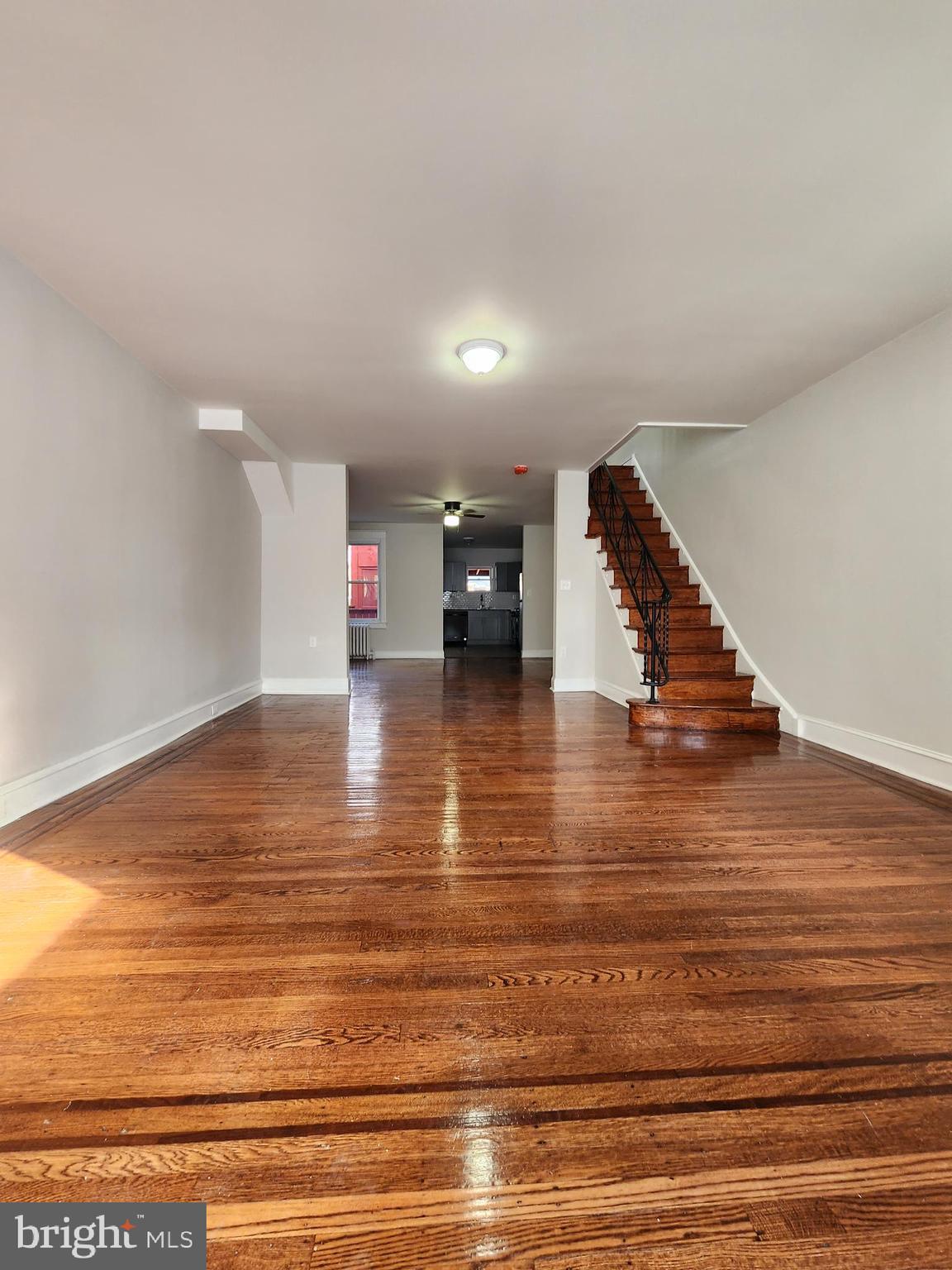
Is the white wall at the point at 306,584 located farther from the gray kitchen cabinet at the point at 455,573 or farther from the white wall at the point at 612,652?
the gray kitchen cabinet at the point at 455,573

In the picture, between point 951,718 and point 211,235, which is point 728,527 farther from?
point 211,235

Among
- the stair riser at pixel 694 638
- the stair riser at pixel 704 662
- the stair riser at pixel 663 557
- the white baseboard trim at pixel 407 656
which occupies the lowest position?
the white baseboard trim at pixel 407 656

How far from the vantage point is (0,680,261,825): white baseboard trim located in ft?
8.50

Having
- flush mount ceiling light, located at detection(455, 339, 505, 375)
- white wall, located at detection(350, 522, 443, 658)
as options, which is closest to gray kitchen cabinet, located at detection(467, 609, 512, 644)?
white wall, located at detection(350, 522, 443, 658)

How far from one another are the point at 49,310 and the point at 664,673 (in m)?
4.60

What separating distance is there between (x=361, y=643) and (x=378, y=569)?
4.45ft

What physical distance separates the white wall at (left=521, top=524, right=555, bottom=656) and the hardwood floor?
788 centimetres

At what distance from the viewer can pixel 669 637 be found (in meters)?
5.44

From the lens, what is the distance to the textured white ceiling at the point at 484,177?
5.17 feet

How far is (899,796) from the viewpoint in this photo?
116 inches

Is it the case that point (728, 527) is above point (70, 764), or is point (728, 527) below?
above

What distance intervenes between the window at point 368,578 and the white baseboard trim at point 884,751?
7.40m

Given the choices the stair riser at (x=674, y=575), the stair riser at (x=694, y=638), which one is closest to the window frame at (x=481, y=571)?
the stair riser at (x=674, y=575)

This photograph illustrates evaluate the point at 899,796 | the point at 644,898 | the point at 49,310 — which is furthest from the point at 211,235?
the point at 899,796
